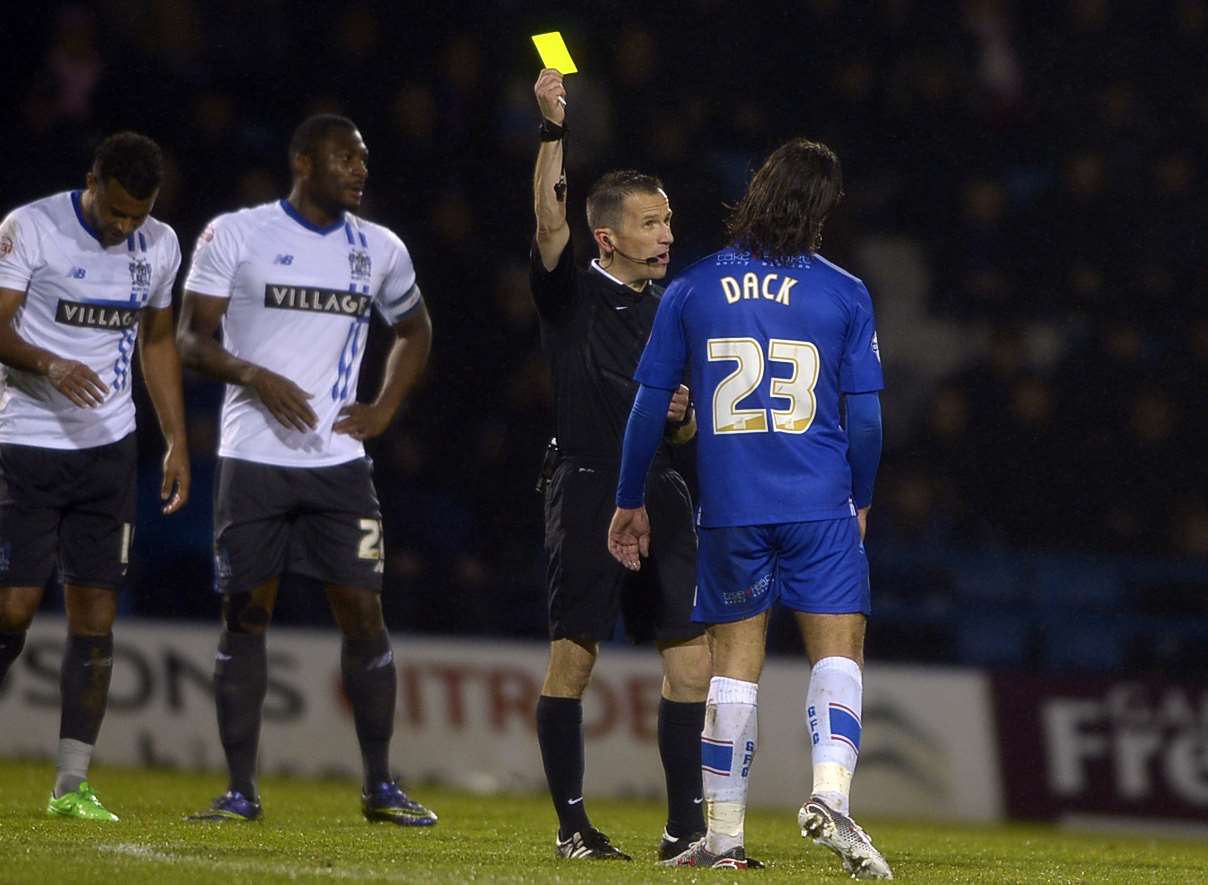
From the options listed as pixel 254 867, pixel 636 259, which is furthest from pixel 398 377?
pixel 254 867

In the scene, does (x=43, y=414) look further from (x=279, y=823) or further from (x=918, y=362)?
(x=918, y=362)

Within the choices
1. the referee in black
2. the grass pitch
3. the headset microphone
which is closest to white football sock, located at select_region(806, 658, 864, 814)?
the grass pitch

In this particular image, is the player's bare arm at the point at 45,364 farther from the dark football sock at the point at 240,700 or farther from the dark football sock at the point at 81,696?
the dark football sock at the point at 240,700

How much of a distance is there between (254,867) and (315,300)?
8.53 feet

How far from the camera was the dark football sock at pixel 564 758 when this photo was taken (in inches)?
236

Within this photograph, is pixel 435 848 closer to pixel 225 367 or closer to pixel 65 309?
pixel 225 367

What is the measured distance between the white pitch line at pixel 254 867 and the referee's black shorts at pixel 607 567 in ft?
3.79

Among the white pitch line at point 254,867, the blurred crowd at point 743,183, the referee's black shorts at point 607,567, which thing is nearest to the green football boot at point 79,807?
the white pitch line at point 254,867

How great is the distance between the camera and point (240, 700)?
6.95 m

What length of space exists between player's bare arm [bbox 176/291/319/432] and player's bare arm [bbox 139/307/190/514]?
239 millimetres

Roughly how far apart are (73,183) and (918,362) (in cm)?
564

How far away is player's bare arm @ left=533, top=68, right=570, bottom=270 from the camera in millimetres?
5840

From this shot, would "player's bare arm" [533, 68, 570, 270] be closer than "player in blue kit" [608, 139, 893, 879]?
No

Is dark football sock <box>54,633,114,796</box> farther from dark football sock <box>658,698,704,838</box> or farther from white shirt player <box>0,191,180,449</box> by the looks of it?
dark football sock <box>658,698,704,838</box>
